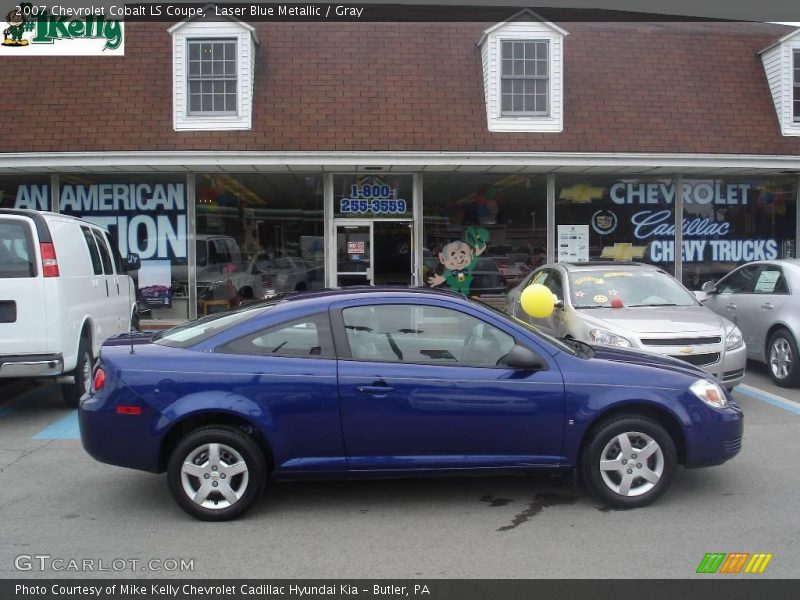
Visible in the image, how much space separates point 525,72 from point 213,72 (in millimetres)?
5583

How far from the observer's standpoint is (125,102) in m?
12.8

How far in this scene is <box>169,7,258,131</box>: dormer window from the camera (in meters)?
12.8

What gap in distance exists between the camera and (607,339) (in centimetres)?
744

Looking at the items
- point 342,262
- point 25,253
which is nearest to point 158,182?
point 342,262

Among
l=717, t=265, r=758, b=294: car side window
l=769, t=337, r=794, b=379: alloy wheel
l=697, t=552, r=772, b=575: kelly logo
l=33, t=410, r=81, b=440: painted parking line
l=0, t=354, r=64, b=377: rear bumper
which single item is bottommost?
l=697, t=552, r=772, b=575: kelly logo

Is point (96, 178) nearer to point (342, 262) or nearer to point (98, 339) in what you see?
point (342, 262)

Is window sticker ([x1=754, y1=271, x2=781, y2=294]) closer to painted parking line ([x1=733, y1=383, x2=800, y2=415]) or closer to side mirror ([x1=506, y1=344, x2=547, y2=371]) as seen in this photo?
painted parking line ([x1=733, y1=383, x2=800, y2=415])

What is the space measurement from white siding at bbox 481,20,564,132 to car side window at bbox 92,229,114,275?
6.75 metres

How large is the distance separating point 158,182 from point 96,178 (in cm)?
109

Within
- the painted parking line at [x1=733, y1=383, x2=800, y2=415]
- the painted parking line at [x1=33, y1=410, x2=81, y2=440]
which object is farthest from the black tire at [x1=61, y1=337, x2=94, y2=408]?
the painted parking line at [x1=733, y1=383, x2=800, y2=415]

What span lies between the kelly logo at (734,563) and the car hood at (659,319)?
129 inches

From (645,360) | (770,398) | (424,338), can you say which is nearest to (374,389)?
(424,338)

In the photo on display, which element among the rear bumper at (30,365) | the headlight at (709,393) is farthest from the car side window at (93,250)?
the headlight at (709,393)

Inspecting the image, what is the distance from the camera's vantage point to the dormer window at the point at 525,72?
43.1 ft
